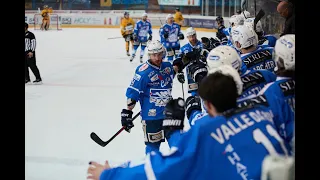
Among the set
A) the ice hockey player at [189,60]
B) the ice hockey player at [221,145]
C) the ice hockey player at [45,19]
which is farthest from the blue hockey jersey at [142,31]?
the ice hockey player at [221,145]

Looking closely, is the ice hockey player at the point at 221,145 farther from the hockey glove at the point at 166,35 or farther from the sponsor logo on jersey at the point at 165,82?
the hockey glove at the point at 166,35

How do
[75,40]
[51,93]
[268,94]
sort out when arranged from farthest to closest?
1. [75,40]
2. [51,93]
3. [268,94]

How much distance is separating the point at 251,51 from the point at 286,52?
4.73ft

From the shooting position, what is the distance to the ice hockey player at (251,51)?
9.68 ft

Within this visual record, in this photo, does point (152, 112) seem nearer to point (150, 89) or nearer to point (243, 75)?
point (150, 89)

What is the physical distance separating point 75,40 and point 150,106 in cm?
1167

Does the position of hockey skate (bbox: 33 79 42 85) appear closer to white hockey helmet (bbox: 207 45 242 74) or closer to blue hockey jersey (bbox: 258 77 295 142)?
white hockey helmet (bbox: 207 45 242 74)

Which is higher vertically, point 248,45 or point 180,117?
point 248,45

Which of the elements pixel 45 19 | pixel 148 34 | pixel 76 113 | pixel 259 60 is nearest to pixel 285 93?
pixel 259 60
